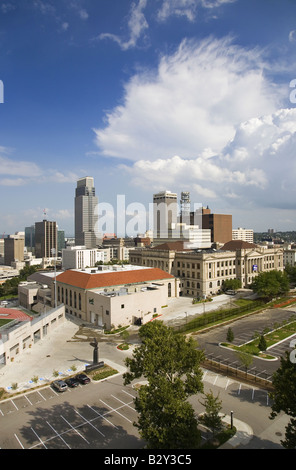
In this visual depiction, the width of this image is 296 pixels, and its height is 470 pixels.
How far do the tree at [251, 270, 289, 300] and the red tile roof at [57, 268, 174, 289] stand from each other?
28041mm

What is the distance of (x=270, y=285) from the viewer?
92.0m

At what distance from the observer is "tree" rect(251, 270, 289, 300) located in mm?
91625

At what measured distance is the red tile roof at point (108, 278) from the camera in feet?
270

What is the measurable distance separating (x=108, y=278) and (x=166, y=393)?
61.9m

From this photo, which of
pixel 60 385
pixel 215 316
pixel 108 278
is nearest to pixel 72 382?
pixel 60 385

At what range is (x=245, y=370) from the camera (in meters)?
46.7

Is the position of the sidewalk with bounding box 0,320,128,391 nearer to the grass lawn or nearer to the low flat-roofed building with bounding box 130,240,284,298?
the grass lawn

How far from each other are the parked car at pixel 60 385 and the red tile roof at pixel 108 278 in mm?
37558

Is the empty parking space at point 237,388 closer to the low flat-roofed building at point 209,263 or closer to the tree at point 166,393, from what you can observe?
the tree at point 166,393

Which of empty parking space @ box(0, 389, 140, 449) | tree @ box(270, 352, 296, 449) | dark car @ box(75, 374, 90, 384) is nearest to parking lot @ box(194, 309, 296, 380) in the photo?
dark car @ box(75, 374, 90, 384)

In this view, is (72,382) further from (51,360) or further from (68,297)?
(68,297)

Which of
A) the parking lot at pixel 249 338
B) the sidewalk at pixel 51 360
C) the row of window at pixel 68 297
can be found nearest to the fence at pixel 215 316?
the parking lot at pixel 249 338

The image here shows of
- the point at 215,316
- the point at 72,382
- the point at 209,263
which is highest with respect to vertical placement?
the point at 209,263
